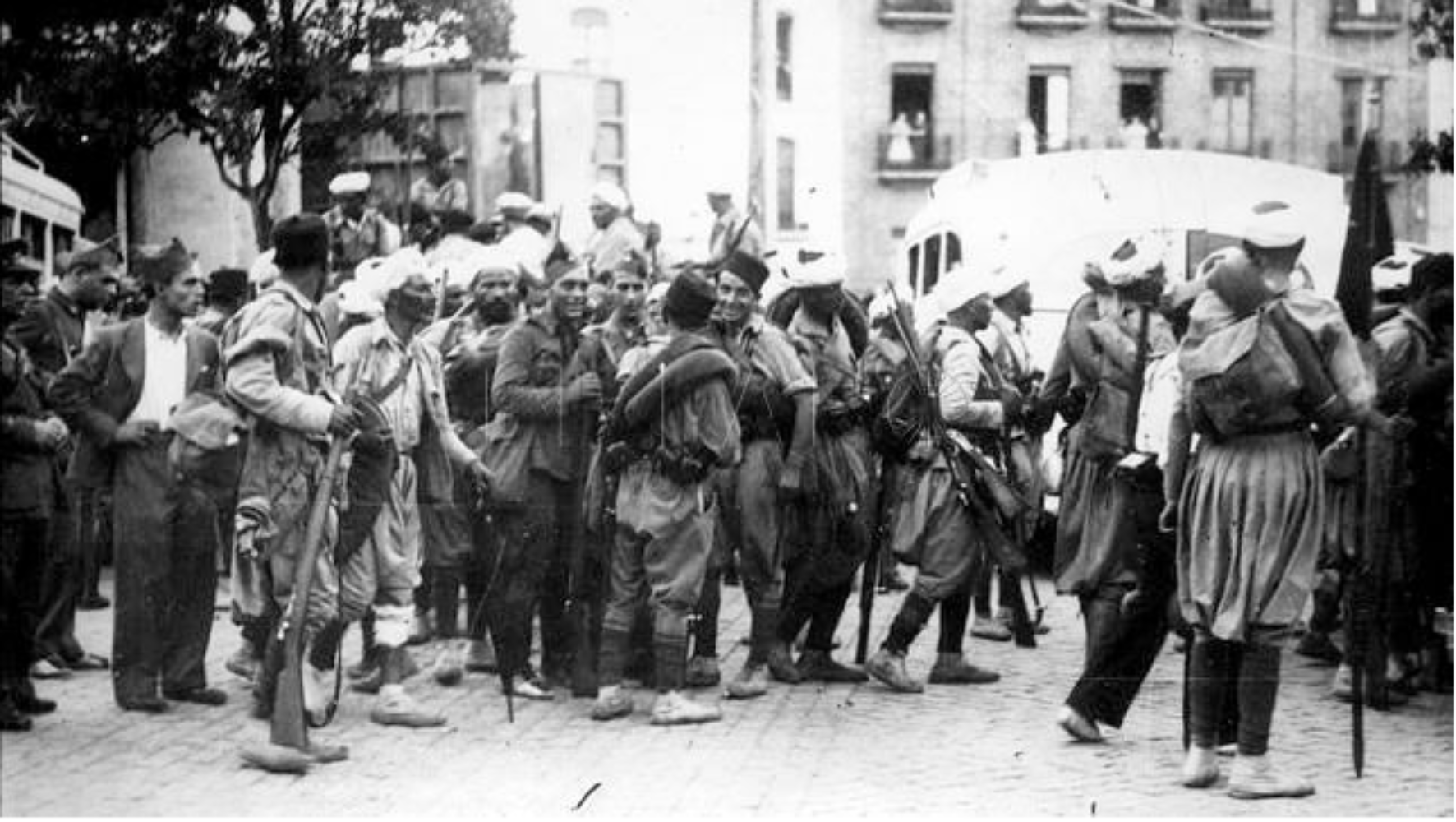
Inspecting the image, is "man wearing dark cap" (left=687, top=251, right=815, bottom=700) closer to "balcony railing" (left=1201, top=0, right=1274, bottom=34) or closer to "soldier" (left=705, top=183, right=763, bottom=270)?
"soldier" (left=705, top=183, right=763, bottom=270)

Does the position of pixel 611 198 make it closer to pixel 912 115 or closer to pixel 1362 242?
pixel 912 115

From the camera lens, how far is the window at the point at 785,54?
27.4ft

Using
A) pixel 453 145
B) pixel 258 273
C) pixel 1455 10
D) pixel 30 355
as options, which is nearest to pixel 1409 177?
pixel 1455 10

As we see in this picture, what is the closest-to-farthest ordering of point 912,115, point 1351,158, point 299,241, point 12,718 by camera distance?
point 12,718 → point 299,241 → point 1351,158 → point 912,115

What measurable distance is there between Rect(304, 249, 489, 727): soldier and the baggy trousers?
1.56 feet

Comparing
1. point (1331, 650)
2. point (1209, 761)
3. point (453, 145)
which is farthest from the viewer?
point (1331, 650)

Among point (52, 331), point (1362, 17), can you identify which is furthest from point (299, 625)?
point (1362, 17)

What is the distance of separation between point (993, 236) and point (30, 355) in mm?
3862

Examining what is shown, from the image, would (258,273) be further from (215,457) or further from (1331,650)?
(1331,650)

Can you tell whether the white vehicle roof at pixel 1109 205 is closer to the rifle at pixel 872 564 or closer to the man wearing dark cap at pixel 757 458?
the man wearing dark cap at pixel 757 458

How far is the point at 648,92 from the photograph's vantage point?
26.8ft

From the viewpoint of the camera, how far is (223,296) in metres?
8.14

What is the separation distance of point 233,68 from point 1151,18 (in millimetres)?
3320

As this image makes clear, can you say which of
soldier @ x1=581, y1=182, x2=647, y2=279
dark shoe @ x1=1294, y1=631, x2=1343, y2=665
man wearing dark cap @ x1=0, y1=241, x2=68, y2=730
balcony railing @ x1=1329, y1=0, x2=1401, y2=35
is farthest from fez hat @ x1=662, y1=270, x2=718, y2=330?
dark shoe @ x1=1294, y1=631, x2=1343, y2=665
